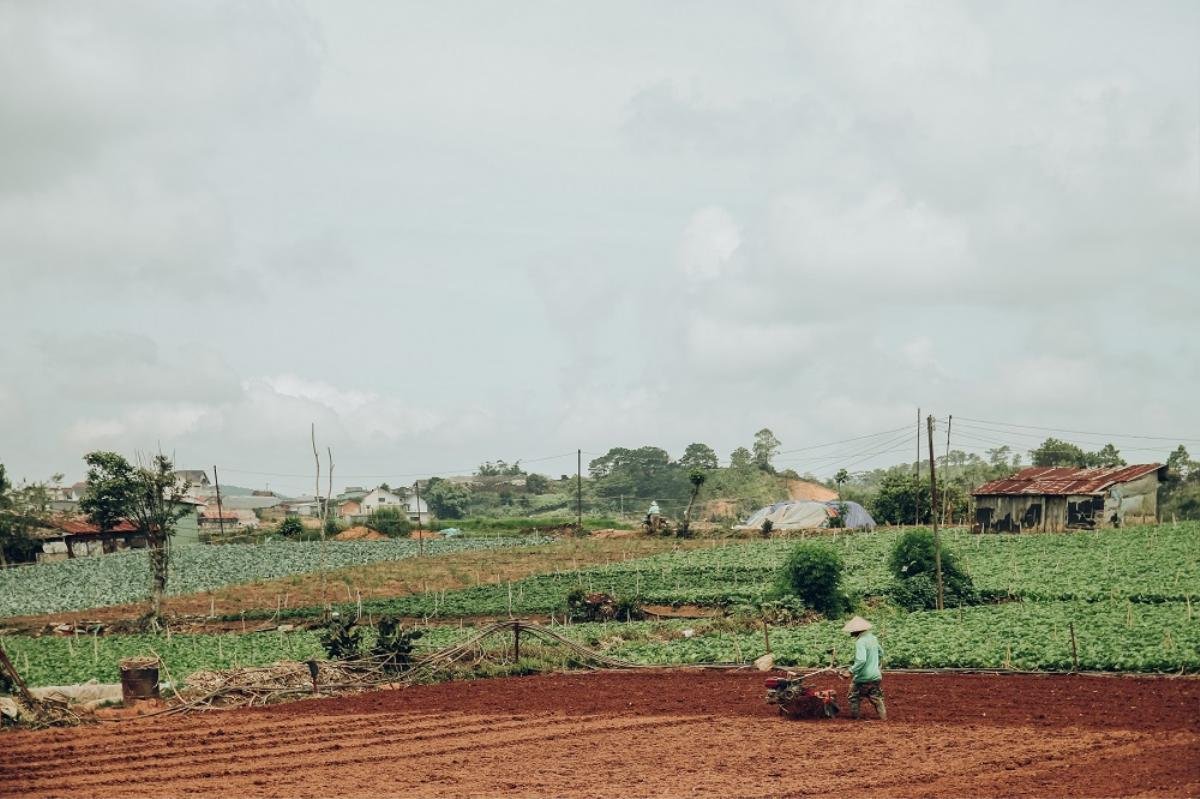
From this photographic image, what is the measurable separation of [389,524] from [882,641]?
57.3 m

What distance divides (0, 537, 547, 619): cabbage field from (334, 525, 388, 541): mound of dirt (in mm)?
4218

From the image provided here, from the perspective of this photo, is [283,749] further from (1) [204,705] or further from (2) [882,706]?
(2) [882,706]

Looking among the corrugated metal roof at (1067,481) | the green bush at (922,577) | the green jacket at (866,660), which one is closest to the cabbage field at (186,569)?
the corrugated metal roof at (1067,481)

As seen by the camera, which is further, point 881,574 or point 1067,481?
point 1067,481

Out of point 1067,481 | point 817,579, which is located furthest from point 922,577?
point 1067,481

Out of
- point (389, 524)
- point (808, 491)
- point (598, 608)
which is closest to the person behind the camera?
point (598, 608)

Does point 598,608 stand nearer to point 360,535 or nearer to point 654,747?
point 654,747

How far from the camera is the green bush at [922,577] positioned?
3444cm

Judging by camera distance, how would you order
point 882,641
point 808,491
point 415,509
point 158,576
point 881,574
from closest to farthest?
point 882,641, point 158,576, point 881,574, point 808,491, point 415,509

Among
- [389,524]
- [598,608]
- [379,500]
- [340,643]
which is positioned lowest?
[598,608]

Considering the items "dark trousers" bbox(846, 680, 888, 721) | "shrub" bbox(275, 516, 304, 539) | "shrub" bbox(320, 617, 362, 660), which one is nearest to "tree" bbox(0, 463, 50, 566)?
"shrub" bbox(275, 516, 304, 539)

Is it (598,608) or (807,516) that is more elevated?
(807,516)

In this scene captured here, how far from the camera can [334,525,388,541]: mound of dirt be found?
7556 centimetres

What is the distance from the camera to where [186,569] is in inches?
2234
